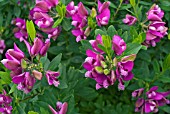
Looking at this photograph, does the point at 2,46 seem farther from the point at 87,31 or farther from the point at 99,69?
the point at 99,69

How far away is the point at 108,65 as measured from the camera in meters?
1.63

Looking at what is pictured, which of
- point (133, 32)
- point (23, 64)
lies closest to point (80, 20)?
point (133, 32)

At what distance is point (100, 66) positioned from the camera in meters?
1.59

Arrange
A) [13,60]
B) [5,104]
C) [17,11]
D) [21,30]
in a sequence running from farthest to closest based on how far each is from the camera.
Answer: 1. [17,11]
2. [21,30]
3. [5,104]
4. [13,60]

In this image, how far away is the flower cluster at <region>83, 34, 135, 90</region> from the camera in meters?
1.59

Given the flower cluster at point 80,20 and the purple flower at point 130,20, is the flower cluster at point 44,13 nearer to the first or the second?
the flower cluster at point 80,20

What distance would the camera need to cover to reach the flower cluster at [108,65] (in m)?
1.59

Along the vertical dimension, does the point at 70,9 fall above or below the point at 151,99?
above

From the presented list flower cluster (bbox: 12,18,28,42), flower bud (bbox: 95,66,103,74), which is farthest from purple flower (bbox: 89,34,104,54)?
flower cluster (bbox: 12,18,28,42)

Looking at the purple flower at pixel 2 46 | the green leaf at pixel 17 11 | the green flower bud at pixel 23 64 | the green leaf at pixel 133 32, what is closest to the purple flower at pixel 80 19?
the green leaf at pixel 133 32

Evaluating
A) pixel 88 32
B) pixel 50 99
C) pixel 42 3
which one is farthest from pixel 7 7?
pixel 50 99

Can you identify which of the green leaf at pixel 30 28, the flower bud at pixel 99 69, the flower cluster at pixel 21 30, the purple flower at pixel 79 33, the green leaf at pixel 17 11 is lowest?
the flower cluster at pixel 21 30

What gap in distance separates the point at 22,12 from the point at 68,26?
77 centimetres

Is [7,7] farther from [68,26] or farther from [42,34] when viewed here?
[68,26]
